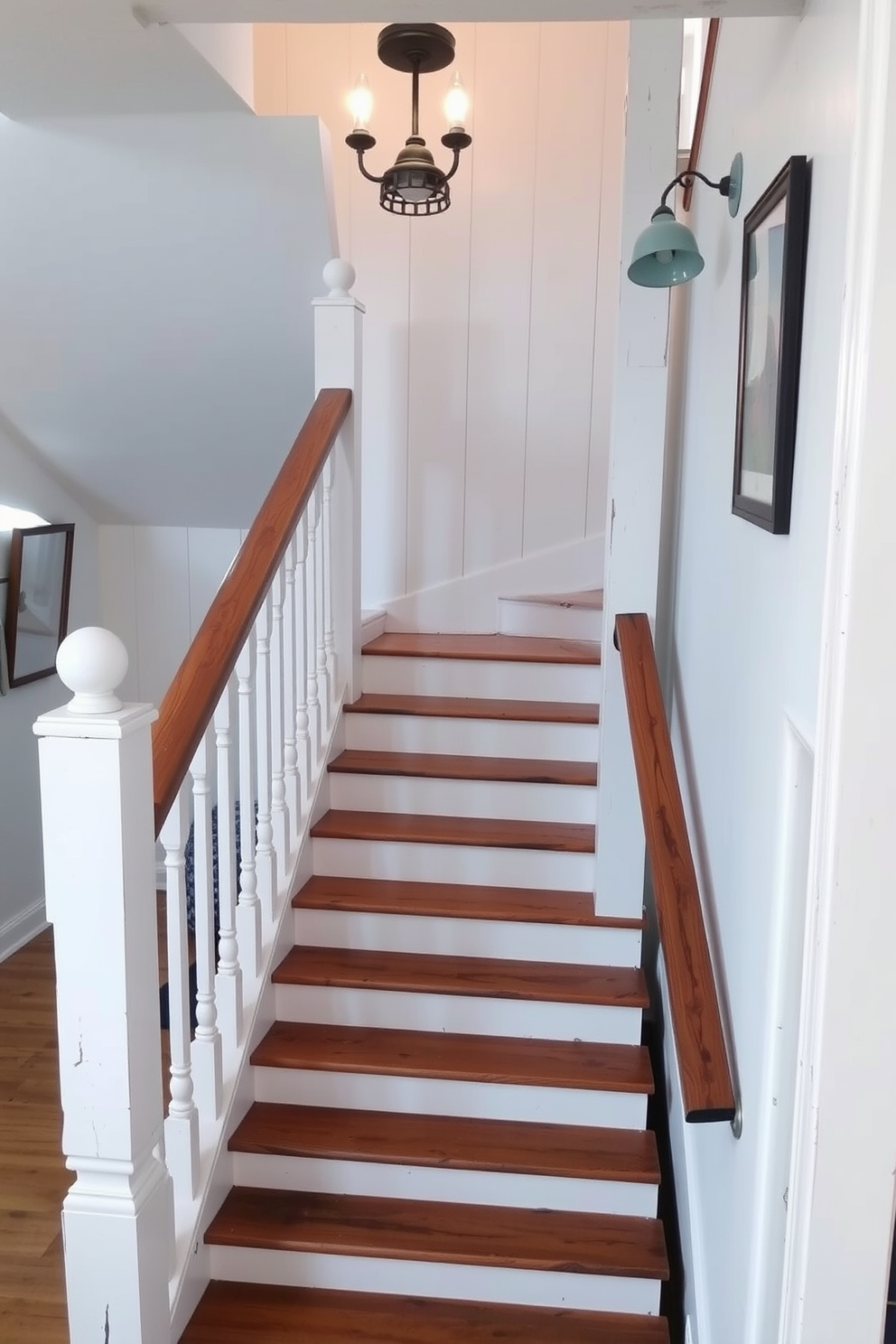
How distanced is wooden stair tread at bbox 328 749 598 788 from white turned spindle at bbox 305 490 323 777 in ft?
0.41

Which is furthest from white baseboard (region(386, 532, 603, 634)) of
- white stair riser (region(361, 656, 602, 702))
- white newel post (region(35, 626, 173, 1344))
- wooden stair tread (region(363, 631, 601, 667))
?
white newel post (region(35, 626, 173, 1344))

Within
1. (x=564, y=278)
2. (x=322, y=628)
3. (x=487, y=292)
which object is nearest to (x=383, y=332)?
(x=487, y=292)

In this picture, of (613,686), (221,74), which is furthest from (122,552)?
(613,686)

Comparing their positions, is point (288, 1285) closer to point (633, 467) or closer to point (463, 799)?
point (463, 799)

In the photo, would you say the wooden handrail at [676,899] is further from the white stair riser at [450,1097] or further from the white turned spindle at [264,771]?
the white turned spindle at [264,771]

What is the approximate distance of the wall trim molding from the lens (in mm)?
785

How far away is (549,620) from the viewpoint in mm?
3250

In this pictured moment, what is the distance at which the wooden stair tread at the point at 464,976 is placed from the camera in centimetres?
212

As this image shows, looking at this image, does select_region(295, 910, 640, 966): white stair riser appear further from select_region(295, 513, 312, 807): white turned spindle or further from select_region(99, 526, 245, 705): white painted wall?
select_region(99, 526, 245, 705): white painted wall

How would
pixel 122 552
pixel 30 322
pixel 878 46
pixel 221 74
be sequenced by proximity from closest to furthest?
pixel 878 46, pixel 221 74, pixel 30 322, pixel 122 552

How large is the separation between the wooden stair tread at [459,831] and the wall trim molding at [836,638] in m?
1.44

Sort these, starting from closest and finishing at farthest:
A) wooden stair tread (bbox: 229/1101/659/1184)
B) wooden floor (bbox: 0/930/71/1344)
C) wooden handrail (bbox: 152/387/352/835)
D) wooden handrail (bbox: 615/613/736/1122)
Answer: wooden handrail (bbox: 615/613/736/1122) → wooden handrail (bbox: 152/387/352/835) → wooden stair tread (bbox: 229/1101/659/1184) → wooden floor (bbox: 0/930/71/1344)

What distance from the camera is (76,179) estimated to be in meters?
2.61

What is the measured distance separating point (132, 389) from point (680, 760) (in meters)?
2.36
